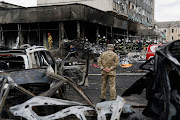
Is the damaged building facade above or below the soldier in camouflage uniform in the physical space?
above

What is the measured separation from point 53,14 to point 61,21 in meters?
1.04

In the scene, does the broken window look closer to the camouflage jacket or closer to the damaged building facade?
the camouflage jacket

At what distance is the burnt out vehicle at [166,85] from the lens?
3.06 meters

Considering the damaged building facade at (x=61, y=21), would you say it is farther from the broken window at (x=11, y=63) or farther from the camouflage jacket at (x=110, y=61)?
the camouflage jacket at (x=110, y=61)

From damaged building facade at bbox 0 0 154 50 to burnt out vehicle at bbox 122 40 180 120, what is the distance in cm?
1526

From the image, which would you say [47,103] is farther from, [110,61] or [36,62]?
[110,61]

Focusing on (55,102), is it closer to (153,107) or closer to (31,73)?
(31,73)

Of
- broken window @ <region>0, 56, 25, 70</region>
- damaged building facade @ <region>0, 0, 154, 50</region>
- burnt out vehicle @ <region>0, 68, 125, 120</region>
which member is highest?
damaged building facade @ <region>0, 0, 154, 50</region>

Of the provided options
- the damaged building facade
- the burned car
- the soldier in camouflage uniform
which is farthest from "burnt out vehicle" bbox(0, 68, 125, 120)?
the damaged building facade

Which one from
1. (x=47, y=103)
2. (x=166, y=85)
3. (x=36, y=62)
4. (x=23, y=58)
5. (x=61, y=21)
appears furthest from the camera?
(x=61, y=21)

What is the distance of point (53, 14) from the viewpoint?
2028 cm

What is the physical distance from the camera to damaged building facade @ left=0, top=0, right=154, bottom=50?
65.5ft

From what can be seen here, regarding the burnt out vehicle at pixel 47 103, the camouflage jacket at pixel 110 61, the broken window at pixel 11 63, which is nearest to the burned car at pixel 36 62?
the broken window at pixel 11 63

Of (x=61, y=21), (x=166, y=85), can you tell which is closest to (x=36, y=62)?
(x=166, y=85)
